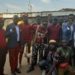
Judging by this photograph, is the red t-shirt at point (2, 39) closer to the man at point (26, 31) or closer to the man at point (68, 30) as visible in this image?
the man at point (26, 31)

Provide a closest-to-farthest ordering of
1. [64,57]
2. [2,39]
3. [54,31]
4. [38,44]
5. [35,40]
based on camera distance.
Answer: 1. [64,57]
2. [2,39]
3. [54,31]
4. [38,44]
5. [35,40]

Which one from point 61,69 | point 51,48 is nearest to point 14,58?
point 51,48

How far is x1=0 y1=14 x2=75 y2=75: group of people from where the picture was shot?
974 centimetres

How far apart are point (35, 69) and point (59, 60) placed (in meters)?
2.86

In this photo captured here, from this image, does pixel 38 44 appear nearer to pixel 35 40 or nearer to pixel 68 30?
pixel 35 40

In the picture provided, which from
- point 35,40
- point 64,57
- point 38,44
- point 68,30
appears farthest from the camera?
point 35,40

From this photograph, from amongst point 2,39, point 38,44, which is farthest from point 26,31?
point 2,39

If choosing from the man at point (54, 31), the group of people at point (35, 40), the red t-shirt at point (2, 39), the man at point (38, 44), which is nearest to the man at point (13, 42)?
the group of people at point (35, 40)

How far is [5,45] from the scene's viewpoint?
388 inches

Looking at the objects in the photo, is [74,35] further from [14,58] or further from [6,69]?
[6,69]

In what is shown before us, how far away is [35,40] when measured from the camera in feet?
38.3

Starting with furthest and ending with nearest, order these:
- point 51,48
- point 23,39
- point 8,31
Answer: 1. point 23,39
2. point 8,31
3. point 51,48

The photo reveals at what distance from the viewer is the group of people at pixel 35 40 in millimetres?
9742

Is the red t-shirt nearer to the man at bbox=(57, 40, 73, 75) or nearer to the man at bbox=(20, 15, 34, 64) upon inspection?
the man at bbox=(57, 40, 73, 75)
